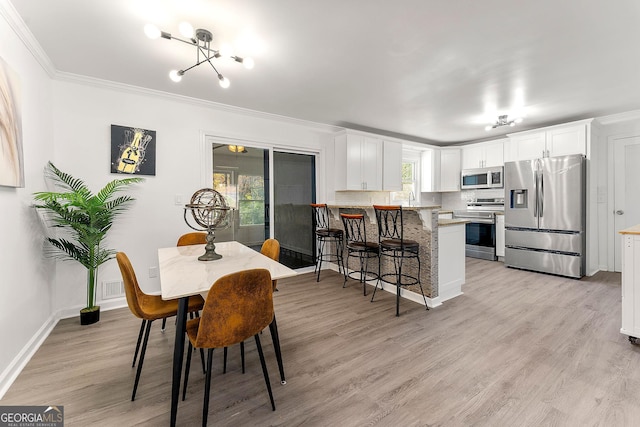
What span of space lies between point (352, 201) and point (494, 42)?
3218 millimetres

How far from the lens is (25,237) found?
2195 mm

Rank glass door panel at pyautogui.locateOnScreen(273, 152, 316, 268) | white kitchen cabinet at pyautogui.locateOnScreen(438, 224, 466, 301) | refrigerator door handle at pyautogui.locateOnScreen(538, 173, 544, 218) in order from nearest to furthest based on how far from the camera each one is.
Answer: white kitchen cabinet at pyautogui.locateOnScreen(438, 224, 466, 301), refrigerator door handle at pyautogui.locateOnScreen(538, 173, 544, 218), glass door panel at pyautogui.locateOnScreen(273, 152, 316, 268)

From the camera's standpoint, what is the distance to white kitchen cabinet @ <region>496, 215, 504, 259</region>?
203 inches

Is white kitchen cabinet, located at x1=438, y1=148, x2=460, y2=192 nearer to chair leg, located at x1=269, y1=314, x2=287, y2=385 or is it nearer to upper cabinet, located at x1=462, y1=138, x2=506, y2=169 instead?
upper cabinet, located at x1=462, y1=138, x2=506, y2=169

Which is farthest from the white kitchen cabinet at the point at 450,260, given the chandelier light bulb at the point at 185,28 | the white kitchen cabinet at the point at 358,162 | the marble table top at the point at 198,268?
the chandelier light bulb at the point at 185,28

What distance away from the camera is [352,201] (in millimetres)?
5141

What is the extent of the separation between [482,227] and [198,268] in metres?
5.38

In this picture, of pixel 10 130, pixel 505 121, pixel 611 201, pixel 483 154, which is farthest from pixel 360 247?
pixel 611 201

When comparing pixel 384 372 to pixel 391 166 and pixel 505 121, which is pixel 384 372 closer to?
Answer: pixel 391 166

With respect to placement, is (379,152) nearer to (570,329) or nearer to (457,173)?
(457,173)

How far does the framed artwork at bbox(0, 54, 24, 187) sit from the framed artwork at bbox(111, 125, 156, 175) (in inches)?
39.6

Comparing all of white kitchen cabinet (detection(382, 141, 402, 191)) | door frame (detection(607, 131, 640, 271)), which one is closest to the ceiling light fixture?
white kitchen cabinet (detection(382, 141, 402, 191))

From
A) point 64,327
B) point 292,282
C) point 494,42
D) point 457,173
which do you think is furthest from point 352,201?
point 64,327

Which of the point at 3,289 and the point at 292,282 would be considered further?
the point at 292,282
